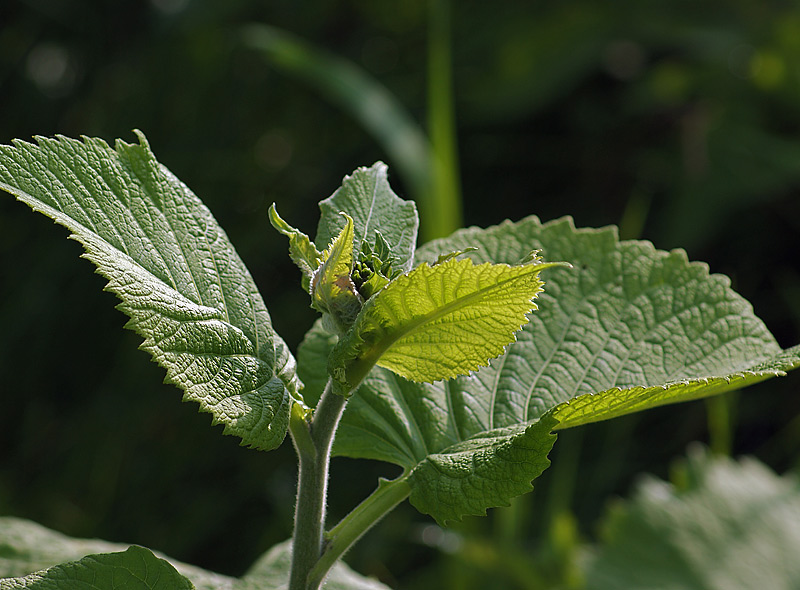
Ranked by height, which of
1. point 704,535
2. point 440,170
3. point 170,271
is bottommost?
point 170,271

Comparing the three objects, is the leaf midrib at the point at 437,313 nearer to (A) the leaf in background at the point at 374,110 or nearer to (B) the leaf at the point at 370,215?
(B) the leaf at the point at 370,215

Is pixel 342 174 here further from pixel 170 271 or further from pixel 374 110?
pixel 170 271

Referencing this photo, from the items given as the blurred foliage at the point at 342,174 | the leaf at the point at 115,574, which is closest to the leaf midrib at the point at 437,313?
the leaf at the point at 115,574

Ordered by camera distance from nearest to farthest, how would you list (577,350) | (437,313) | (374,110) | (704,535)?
(437,313) → (577,350) → (704,535) → (374,110)

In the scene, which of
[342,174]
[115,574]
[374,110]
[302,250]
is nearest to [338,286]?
[302,250]

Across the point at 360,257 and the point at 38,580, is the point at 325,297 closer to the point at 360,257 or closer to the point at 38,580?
the point at 360,257

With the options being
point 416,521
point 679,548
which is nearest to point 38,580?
point 679,548
